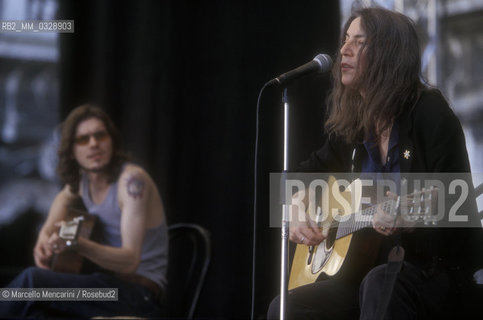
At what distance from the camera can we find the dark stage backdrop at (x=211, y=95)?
3.37m

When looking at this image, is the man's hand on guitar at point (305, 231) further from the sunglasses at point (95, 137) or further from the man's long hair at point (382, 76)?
the sunglasses at point (95, 137)

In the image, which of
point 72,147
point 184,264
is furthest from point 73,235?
point 184,264

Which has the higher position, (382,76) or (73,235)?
(382,76)

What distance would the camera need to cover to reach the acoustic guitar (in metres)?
3.23

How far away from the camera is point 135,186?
3.42 metres

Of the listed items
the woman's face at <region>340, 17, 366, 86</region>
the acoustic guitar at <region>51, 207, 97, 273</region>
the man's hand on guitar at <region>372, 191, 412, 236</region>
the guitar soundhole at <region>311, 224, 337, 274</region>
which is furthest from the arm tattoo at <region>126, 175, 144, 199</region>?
the man's hand on guitar at <region>372, 191, 412, 236</region>

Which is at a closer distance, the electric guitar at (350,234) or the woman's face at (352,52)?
the electric guitar at (350,234)

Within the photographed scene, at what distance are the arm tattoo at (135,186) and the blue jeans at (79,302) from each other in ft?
1.62

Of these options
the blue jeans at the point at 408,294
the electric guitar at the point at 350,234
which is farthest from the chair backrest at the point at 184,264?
the blue jeans at the point at 408,294

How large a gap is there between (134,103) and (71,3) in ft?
2.35

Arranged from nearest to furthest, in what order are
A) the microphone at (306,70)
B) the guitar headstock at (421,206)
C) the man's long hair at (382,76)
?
the guitar headstock at (421,206) < the microphone at (306,70) < the man's long hair at (382,76)

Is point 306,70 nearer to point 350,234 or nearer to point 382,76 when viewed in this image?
point 382,76

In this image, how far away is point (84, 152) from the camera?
345 centimetres

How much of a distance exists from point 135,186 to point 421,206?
2.05 m
